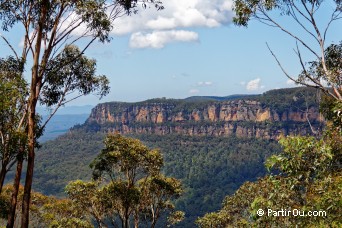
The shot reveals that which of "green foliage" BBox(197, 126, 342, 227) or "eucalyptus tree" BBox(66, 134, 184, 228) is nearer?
"green foliage" BBox(197, 126, 342, 227)

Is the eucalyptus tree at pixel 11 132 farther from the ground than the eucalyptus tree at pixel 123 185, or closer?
farther from the ground

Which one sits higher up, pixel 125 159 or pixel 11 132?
pixel 11 132

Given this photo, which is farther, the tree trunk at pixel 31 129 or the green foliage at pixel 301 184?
the tree trunk at pixel 31 129

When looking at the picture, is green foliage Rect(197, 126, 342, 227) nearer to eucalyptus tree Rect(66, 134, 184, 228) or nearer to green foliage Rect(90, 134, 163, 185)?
green foliage Rect(90, 134, 163, 185)

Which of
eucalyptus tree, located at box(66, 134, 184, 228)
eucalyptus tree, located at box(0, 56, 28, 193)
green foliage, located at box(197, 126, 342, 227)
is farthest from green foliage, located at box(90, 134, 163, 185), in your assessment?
green foliage, located at box(197, 126, 342, 227)

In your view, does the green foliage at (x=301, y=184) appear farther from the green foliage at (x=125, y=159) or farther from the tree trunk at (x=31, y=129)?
the green foliage at (x=125, y=159)

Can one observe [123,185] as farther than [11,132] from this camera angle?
Yes

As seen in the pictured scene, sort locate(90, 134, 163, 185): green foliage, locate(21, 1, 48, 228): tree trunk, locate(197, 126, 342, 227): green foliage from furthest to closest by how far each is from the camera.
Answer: locate(90, 134, 163, 185): green foliage → locate(21, 1, 48, 228): tree trunk → locate(197, 126, 342, 227): green foliage

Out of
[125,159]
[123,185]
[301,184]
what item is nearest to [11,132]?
[301,184]

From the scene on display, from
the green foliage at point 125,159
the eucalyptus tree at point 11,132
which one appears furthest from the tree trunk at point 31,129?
the green foliage at point 125,159

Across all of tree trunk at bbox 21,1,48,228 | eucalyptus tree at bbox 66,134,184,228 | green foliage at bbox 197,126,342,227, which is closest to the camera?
green foliage at bbox 197,126,342,227

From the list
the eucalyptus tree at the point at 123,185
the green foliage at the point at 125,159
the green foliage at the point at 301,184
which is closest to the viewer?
the green foliage at the point at 301,184

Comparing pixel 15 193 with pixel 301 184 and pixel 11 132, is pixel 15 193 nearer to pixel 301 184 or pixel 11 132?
pixel 11 132

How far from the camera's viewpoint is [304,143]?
7.91m
